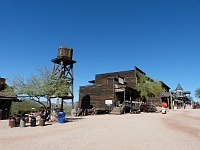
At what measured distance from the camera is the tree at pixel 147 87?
37.0 metres

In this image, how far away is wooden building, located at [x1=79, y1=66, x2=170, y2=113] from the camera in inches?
1218

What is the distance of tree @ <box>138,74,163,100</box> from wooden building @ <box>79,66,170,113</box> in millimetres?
1311

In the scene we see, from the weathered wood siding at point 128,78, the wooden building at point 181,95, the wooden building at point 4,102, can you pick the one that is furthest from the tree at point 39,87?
the wooden building at point 181,95

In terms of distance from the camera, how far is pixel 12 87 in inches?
697

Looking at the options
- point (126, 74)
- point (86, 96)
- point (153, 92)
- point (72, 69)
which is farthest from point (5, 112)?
point (153, 92)

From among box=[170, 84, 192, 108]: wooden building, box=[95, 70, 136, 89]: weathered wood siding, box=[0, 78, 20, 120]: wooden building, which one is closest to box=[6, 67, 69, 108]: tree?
box=[0, 78, 20, 120]: wooden building

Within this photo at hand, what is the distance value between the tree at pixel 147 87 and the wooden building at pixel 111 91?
1311 millimetres

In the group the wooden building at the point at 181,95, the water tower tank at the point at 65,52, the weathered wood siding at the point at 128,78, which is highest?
the water tower tank at the point at 65,52

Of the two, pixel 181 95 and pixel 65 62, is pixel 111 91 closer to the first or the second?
pixel 65 62

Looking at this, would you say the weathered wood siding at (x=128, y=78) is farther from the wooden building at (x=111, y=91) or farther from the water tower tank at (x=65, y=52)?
the water tower tank at (x=65, y=52)

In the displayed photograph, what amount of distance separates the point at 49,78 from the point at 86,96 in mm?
17894

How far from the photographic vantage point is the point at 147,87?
3788cm

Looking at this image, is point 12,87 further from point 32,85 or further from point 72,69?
point 72,69

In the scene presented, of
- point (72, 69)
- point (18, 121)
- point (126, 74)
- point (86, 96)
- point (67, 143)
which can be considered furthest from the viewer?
point (126, 74)
